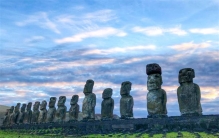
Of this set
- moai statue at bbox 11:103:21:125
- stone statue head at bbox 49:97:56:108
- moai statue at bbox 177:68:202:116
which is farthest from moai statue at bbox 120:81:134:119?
moai statue at bbox 11:103:21:125

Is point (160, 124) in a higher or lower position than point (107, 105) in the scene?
lower

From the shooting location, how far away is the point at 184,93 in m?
15.7

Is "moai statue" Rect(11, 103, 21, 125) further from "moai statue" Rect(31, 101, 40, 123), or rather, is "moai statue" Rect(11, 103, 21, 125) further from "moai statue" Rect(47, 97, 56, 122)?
"moai statue" Rect(47, 97, 56, 122)

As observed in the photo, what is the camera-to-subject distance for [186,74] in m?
15.6

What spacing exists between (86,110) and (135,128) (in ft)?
21.9

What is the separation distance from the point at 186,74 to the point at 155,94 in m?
2.19

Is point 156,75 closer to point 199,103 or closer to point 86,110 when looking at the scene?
point 199,103

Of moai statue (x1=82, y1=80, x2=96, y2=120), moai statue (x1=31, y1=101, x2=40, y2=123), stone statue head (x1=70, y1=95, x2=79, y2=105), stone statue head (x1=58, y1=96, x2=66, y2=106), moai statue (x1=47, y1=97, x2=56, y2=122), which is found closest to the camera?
moai statue (x1=82, y1=80, x2=96, y2=120)

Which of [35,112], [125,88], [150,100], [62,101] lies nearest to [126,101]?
[125,88]

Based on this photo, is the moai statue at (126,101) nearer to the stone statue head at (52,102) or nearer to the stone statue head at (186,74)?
the stone statue head at (186,74)

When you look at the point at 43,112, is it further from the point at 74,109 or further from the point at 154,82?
the point at 154,82

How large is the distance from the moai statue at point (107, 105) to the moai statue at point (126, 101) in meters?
1.30

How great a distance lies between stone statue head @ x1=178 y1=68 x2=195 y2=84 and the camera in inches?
614

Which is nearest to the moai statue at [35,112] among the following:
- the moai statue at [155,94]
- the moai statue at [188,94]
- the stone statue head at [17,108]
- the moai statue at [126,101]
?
the stone statue head at [17,108]
